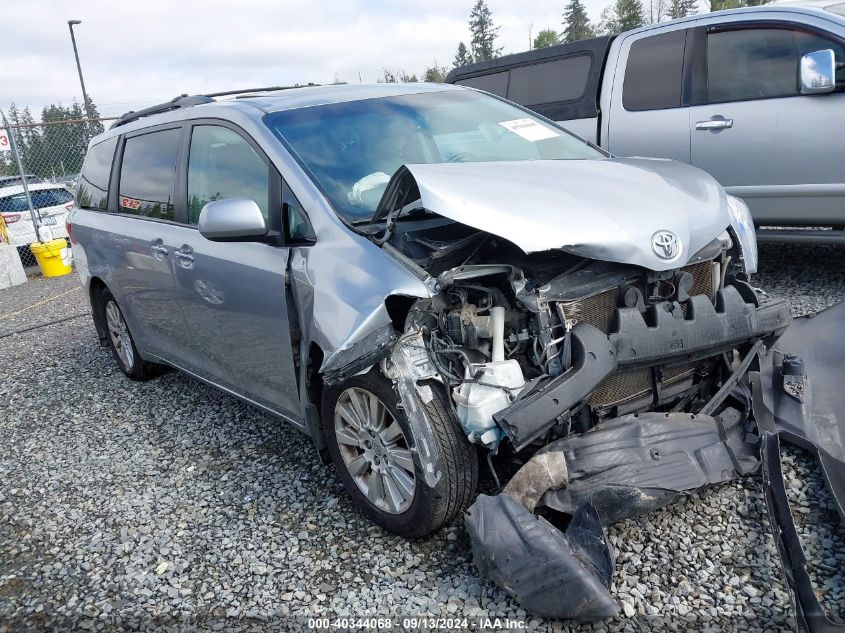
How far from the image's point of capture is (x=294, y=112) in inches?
132

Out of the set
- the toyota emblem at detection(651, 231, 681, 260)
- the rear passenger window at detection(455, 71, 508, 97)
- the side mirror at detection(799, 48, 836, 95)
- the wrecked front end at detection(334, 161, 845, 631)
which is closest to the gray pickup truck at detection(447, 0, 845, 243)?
the side mirror at detection(799, 48, 836, 95)

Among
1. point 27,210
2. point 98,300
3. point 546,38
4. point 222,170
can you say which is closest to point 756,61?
point 222,170

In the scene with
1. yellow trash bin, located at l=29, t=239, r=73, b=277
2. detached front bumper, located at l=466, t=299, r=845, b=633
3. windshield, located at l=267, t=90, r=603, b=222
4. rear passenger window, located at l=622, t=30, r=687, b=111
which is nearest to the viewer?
detached front bumper, located at l=466, t=299, r=845, b=633

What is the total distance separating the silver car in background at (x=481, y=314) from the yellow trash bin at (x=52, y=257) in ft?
31.5

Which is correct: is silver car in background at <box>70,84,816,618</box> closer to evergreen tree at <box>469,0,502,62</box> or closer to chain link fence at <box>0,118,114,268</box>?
chain link fence at <box>0,118,114,268</box>

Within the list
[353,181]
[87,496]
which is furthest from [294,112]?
[87,496]

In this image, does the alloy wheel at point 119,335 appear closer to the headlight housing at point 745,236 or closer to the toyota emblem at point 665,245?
the toyota emblem at point 665,245

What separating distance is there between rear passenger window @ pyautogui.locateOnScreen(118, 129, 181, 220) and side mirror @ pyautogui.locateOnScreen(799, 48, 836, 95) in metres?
4.27

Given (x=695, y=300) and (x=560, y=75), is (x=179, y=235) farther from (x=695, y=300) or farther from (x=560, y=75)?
(x=560, y=75)

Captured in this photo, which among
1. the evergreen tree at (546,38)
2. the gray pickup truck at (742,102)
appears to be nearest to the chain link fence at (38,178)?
the gray pickup truck at (742,102)

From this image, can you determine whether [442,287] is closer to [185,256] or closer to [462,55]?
[185,256]

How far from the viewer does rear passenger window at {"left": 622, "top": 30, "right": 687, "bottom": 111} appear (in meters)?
5.70

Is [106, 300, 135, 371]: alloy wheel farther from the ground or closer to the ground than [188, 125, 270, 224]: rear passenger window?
closer to the ground

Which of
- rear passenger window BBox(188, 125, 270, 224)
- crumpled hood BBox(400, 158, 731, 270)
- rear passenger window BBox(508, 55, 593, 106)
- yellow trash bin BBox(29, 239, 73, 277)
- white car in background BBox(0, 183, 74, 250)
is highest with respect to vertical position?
rear passenger window BBox(508, 55, 593, 106)
